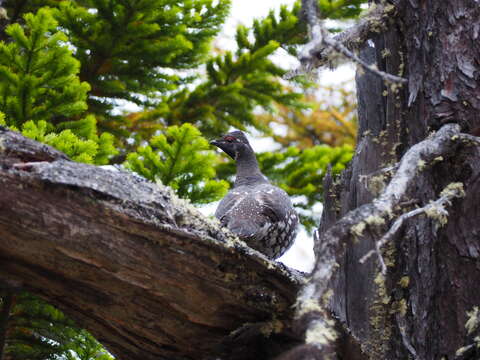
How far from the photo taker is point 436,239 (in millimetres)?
3420

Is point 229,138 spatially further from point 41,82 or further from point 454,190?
point 454,190

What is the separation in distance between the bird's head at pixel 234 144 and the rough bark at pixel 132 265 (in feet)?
11.1

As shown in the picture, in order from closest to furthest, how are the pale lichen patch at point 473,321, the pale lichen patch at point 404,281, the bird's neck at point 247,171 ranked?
1. the pale lichen patch at point 473,321
2. the pale lichen patch at point 404,281
3. the bird's neck at point 247,171

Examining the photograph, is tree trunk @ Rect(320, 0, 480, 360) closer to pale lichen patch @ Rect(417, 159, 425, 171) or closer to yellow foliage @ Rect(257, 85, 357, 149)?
pale lichen patch @ Rect(417, 159, 425, 171)

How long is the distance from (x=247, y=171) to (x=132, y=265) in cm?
354

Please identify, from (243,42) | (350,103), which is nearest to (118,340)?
(243,42)

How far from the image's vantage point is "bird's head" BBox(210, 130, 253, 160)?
6.49m

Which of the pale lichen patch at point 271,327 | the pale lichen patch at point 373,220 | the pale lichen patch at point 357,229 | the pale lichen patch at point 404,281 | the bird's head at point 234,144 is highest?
the bird's head at point 234,144

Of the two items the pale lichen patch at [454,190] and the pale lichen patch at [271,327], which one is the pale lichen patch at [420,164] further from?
the pale lichen patch at [271,327]

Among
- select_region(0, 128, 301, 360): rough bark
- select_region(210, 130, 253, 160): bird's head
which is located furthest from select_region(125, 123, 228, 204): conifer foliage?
select_region(0, 128, 301, 360): rough bark

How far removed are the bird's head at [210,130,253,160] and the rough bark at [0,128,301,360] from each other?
340 centimetres

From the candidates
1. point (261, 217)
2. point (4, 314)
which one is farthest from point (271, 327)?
point (4, 314)

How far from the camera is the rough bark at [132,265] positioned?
8.82ft

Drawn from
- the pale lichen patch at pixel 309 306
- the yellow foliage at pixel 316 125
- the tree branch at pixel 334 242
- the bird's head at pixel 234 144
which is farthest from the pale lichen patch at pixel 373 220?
the yellow foliage at pixel 316 125
